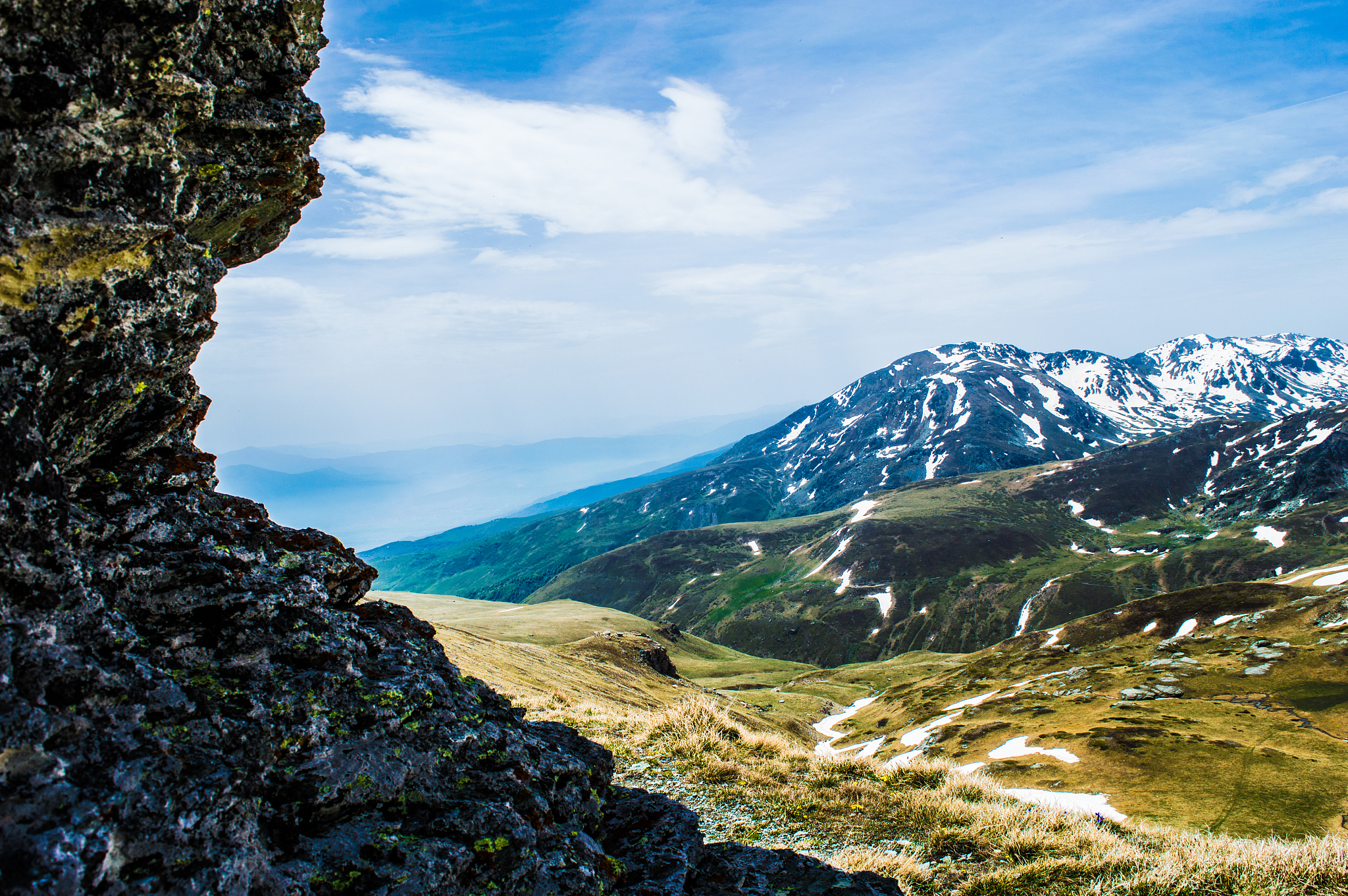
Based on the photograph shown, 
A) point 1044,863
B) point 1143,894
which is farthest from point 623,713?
point 1143,894

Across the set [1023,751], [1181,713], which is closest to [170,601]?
[1023,751]

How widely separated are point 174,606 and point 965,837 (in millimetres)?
14727

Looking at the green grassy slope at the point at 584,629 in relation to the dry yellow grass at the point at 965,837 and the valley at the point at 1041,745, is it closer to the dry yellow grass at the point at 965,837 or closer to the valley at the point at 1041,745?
the valley at the point at 1041,745

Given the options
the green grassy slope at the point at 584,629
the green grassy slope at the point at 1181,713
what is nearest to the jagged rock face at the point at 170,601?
the green grassy slope at the point at 1181,713

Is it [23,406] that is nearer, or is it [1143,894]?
[23,406]

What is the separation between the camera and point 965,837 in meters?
12.9

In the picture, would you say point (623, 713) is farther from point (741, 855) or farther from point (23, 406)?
point (23, 406)

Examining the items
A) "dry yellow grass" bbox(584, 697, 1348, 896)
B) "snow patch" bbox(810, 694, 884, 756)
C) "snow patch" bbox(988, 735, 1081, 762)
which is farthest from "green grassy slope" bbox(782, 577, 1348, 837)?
"dry yellow grass" bbox(584, 697, 1348, 896)

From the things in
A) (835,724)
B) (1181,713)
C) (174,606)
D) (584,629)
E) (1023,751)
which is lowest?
(835,724)

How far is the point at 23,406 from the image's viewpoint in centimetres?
685

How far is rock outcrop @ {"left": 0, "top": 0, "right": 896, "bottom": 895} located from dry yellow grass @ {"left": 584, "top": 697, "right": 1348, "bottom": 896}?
301 centimetres

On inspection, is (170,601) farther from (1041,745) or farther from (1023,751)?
(1041,745)

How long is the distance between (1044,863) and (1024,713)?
207 ft

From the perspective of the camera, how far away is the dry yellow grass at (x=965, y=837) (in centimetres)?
1083
